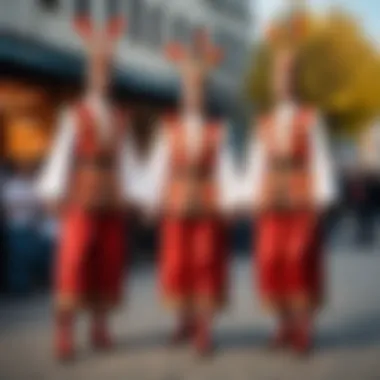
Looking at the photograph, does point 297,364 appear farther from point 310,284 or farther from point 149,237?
point 149,237

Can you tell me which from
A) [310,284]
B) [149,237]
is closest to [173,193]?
[149,237]

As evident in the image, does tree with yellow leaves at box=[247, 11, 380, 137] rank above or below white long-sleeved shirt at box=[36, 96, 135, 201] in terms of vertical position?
above

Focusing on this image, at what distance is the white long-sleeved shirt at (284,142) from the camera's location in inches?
70.9

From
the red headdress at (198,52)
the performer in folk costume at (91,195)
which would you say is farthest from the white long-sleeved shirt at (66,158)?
the red headdress at (198,52)

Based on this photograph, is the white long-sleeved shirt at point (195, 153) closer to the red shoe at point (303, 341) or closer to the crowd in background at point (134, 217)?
the crowd in background at point (134, 217)

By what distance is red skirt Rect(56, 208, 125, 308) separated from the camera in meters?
1.84

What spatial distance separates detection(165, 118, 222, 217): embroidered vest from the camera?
1.82m

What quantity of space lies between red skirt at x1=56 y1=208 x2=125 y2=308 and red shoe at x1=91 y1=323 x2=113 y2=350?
3 cm

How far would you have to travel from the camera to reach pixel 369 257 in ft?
6.20

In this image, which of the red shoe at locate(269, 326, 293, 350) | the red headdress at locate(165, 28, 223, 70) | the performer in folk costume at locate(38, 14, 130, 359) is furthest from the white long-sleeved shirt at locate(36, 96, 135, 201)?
the red shoe at locate(269, 326, 293, 350)

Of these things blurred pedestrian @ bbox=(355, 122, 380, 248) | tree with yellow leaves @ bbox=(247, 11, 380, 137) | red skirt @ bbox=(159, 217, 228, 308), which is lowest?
red skirt @ bbox=(159, 217, 228, 308)

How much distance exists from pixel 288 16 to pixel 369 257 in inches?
12.9

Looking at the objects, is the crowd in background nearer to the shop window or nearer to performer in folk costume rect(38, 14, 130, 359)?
performer in folk costume rect(38, 14, 130, 359)

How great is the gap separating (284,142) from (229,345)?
0.26m
